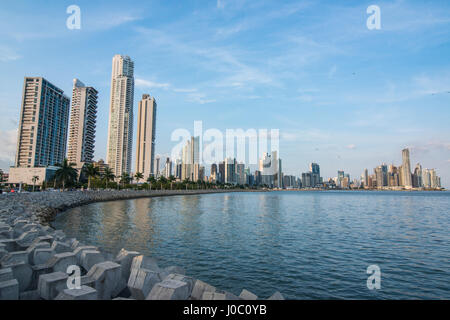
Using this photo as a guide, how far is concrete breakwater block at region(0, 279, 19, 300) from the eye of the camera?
6.26 metres

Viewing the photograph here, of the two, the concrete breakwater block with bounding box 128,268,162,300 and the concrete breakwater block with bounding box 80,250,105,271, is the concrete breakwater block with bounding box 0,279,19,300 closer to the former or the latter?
the concrete breakwater block with bounding box 128,268,162,300

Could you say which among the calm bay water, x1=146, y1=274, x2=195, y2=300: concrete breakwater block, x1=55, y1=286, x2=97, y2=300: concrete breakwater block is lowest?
the calm bay water

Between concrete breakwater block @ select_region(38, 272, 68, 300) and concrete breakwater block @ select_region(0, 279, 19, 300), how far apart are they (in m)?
0.63

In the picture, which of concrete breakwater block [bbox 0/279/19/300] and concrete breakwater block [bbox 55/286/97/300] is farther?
concrete breakwater block [bbox 0/279/19/300]

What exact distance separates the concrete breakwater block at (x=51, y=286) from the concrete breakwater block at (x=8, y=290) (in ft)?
2.06

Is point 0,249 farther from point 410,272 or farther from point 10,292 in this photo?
point 410,272

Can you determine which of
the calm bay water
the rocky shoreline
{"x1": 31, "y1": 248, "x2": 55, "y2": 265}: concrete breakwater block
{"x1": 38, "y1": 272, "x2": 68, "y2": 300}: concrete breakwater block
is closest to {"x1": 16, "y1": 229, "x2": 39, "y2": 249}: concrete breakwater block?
the rocky shoreline

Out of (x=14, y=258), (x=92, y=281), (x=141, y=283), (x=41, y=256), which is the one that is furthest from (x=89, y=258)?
(x=141, y=283)

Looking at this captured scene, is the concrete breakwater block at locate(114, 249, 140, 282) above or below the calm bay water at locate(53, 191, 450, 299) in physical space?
above

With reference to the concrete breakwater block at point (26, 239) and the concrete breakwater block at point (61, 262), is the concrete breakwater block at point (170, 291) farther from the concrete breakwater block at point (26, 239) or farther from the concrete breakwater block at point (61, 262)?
the concrete breakwater block at point (26, 239)

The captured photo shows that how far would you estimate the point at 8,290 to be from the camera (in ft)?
20.9

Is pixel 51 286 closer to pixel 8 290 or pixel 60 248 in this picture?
pixel 8 290
